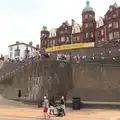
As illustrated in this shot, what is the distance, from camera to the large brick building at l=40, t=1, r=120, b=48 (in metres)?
60.7

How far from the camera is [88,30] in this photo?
6994cm

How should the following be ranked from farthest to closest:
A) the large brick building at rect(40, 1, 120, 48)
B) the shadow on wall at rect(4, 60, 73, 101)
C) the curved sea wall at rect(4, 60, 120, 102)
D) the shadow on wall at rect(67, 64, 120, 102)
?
the large brick building at rect(40, 1, 120, 48) < the shadow on wall at rect(67, 64, 120, 102) < the curved sea wall at rect(4, 60, 120, 102) < the shadow on wall at rect(4, 60, 73, 101)

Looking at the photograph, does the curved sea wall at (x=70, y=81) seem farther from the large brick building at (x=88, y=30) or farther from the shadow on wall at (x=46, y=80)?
the large brick building at (x=88, y=30)

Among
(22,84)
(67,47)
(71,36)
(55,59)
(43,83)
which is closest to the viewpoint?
(43,83)

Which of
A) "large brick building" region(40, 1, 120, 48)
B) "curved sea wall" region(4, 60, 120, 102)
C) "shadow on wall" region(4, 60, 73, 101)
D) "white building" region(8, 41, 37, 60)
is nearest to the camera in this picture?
"shadow on wall" region(4, 60, 73, 101)

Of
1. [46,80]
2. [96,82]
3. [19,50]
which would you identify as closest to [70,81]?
[96,82]

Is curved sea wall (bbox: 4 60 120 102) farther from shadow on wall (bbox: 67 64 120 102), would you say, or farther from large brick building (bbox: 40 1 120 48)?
large brick building (bbox: 40 1 120 48)

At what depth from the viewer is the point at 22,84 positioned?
32.7m

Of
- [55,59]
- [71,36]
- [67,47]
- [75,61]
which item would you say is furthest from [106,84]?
[71,36]

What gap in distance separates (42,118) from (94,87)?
13381mm

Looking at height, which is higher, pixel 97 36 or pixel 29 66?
pixel 97 36

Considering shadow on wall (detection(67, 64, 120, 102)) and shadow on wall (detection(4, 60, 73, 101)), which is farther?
shadow on wall (detection(67, 64, 120, 102))

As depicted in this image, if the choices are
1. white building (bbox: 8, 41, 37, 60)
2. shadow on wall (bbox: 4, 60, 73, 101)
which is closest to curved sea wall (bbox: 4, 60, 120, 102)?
shadow on wall (bbox: 4, 60, 73, 101)

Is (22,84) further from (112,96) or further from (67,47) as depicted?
(67,47)
